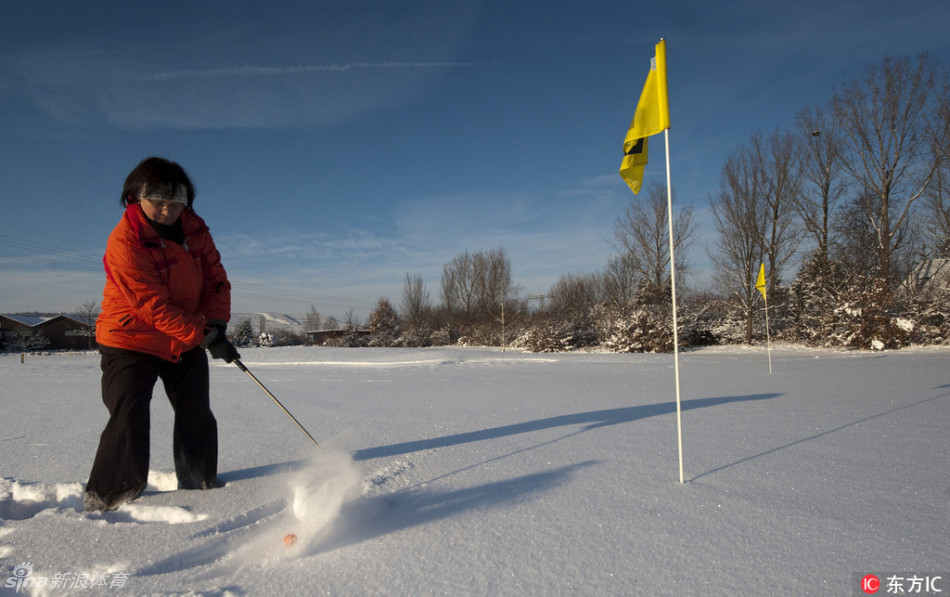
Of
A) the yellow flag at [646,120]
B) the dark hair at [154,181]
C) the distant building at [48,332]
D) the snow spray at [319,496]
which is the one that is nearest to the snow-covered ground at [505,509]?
the snow spray at [319,496]

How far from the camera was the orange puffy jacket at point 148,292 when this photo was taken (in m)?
2.15

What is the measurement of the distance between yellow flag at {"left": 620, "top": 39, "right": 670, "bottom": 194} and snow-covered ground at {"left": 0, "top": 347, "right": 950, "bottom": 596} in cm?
177

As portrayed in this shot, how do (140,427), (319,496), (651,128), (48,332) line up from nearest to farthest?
(319,496) → (140,427) → (651,128) → (48,332)

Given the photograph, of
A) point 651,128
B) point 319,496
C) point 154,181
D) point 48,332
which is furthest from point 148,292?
point 48,332

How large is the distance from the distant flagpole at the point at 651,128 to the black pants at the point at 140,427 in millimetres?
2426

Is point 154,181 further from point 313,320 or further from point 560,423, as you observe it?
point 313,320

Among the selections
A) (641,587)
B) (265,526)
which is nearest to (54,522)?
(265,526)

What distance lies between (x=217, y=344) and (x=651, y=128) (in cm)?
Result: 264

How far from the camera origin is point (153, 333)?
7.45 feet

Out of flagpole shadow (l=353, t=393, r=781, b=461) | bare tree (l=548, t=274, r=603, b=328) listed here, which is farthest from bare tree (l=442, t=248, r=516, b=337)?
flagpole shadow (l=353, t=393, r=781, b=461)

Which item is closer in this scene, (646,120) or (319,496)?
(319,496)

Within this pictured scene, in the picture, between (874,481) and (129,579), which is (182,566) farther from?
(874,481)

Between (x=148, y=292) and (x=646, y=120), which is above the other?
(x=646, y=120)

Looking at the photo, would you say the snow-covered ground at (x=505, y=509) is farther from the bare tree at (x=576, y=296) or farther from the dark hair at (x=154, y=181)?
the bare tree at (x=576, y=296)
